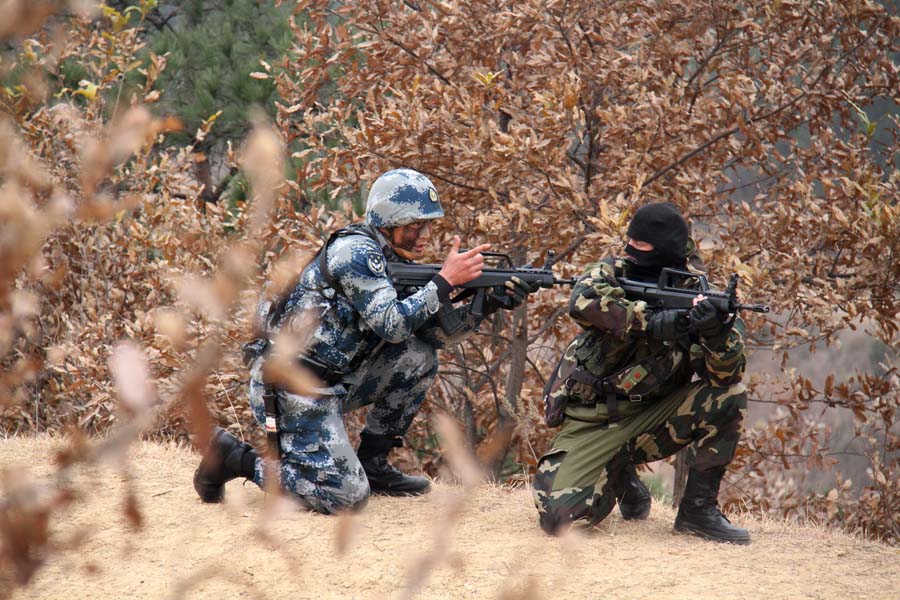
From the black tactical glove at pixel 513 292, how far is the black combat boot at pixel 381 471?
39.8 inches

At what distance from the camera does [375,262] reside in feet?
14.5

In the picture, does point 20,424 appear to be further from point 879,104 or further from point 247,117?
point 879,104

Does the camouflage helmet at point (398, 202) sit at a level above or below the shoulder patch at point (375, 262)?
above

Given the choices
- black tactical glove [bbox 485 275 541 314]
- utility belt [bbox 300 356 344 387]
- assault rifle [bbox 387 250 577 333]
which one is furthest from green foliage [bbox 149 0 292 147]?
black tactical glove [bbox 485 275 541 314]

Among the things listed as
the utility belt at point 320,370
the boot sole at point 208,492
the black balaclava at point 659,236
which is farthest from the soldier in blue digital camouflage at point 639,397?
the boot sole at point 208,492

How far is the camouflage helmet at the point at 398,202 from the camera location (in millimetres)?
4598

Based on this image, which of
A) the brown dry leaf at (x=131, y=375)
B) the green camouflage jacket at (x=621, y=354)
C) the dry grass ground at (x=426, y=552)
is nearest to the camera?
the brown dry leaf at (x=131, y=375)

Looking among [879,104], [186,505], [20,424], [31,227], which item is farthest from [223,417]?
[879,104]

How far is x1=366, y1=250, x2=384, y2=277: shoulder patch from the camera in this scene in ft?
14.5

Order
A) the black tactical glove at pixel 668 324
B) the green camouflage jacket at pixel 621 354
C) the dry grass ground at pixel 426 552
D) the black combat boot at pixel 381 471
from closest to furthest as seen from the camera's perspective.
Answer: the dry grass ground at pixel 426 552, the black tactical glove at pixel 668 324, the green camouflage jacket at pixel 621 354, the black combat boot at pixel 381 471

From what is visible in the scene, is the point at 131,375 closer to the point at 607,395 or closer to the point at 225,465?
the point at 607,395

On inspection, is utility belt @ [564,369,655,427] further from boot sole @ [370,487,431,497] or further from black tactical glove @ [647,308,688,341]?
boot sole @ [370,487,431,497]

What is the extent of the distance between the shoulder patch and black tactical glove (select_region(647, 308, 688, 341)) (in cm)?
121

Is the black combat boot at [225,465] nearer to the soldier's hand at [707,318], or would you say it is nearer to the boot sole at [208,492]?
the boot sole at [208,492]
